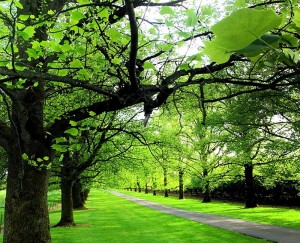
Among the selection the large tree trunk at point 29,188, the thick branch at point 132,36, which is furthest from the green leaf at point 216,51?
the large tree trunk at point 29,188

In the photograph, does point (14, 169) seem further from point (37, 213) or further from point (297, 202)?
point (297, 202)

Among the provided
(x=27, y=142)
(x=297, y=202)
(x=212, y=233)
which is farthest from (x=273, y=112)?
(x=297, y=202)

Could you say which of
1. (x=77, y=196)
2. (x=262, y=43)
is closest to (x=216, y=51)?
(x=262, y=43)

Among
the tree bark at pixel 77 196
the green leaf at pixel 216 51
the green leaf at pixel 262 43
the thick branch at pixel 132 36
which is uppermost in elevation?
the thick branch at pixel 132 36

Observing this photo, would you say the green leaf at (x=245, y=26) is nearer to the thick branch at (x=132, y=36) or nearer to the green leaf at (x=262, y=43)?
the green leaf at (x=262, y=43)

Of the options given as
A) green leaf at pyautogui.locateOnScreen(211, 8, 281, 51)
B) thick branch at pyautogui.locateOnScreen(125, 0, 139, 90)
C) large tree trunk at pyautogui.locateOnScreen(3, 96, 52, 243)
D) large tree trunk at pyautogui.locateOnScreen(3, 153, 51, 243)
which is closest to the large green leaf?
green leaf at pyautogui.locateOnScreen(211, 8, 281, 51)

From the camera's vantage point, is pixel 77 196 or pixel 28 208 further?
pixel 77 196

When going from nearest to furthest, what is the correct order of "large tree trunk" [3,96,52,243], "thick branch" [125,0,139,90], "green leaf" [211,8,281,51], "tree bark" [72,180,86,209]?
1. "green leaf" [211,8,281,51]
2. "thick branch" [125,0,139,90]
3. "large tree trunk" [3,96,52,243]
4. "tree bark" [72,180,86,209]

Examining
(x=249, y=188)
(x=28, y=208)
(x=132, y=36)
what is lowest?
(x=249, y=188)

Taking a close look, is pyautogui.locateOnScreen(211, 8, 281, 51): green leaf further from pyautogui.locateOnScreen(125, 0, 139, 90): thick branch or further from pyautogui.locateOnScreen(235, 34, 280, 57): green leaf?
pyautogui.locateOnScreen(125, 0, 139, 90): thick branch

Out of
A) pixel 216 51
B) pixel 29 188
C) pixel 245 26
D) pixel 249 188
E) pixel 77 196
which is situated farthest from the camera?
pixel 77 196

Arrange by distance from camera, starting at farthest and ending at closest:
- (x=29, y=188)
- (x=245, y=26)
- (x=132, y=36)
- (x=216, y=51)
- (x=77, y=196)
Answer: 1. (x=77, y=196)
2. (x=29, y=188)
3. (x=132, y=36)
4. (x=216, y=51)
5. (x=245, y=26)

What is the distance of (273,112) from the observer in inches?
576

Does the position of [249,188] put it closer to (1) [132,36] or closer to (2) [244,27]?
(1) [132,36]
